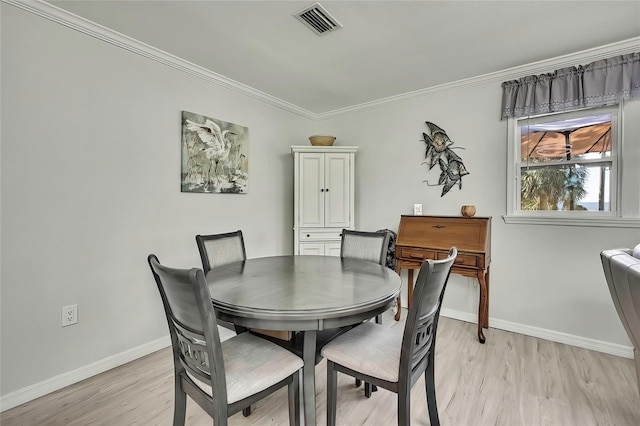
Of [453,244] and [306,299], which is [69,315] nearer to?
[306,299]

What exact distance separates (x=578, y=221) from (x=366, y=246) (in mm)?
1808

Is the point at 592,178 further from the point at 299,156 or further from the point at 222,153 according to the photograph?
the point at 222,153

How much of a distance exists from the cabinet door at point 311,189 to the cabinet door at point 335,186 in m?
0.06

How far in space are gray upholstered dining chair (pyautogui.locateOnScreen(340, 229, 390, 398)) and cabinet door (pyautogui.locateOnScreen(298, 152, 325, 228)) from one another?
0.99m

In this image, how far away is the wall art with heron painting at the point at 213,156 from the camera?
2748 mm

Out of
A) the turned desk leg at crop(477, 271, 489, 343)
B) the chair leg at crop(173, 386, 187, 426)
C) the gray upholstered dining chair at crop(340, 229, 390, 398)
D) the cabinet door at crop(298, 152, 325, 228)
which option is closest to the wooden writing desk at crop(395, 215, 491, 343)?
the turned desk leg at crop(477, 271, 489, 343)

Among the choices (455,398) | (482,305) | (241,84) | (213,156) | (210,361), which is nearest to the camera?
(210,361)

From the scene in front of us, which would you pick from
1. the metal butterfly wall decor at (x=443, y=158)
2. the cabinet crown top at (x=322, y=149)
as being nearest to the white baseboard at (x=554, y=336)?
the metal butterfly wall decor at (x=443, y=158)

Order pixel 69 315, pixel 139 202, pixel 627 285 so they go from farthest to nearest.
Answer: pixel 139 202
pixel 69 315
pixel 627 285

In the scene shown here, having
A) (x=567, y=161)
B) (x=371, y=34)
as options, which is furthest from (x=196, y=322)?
(x=567, y=161)

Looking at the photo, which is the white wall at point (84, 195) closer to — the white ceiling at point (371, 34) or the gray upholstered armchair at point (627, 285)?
the white ceiling at point (371, 34)

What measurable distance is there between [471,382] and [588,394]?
0.68 metres

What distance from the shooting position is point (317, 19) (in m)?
2.09

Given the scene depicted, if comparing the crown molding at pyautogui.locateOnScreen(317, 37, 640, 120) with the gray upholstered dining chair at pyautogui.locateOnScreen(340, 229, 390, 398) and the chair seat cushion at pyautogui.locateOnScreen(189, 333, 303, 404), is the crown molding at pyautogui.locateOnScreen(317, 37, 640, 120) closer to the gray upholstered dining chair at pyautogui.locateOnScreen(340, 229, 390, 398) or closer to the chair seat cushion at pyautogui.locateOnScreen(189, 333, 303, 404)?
the gray upholstered dining chair at pyautogui.locateOnScreen(340, 229, 390, 398)
